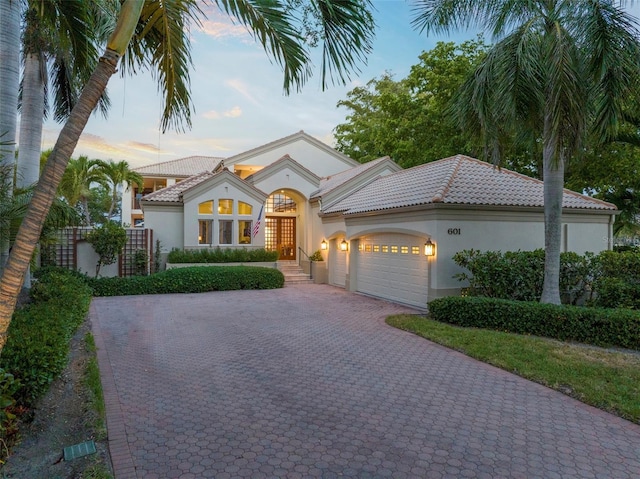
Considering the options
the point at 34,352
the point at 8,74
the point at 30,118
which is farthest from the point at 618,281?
the point at 30,118

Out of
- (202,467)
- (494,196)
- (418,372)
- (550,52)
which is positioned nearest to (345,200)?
(494,196)

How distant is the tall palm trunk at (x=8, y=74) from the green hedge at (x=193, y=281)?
848 centimetres

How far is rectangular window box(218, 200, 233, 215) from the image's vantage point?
66.4 feet

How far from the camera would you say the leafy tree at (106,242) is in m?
16.3

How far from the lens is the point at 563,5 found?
899 cm

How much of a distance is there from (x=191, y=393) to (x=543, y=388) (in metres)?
5.23

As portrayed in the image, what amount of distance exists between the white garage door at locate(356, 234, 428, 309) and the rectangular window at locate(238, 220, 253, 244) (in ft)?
22.2

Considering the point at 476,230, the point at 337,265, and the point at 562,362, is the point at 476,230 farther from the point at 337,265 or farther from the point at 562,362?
the point at 337,265

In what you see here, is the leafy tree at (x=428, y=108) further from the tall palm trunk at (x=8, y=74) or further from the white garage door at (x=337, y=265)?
the tall palm trunk at (x=8, y=74)

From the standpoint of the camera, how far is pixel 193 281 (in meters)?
16.4

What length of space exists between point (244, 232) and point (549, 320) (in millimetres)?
14965

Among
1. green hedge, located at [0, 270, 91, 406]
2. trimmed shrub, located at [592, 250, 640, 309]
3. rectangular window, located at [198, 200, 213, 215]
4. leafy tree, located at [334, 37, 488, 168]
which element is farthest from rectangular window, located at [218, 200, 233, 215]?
trimmed shrub, located at [592, 250, 640, 309]

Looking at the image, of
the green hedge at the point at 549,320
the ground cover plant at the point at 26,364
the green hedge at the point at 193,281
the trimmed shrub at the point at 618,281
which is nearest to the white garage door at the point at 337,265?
the green hedge at the point at 193,281

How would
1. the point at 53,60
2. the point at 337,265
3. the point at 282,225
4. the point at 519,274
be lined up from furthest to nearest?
the point at 282,225 < the point at 337,265 < the point at 53,60 < the point at 519,274
